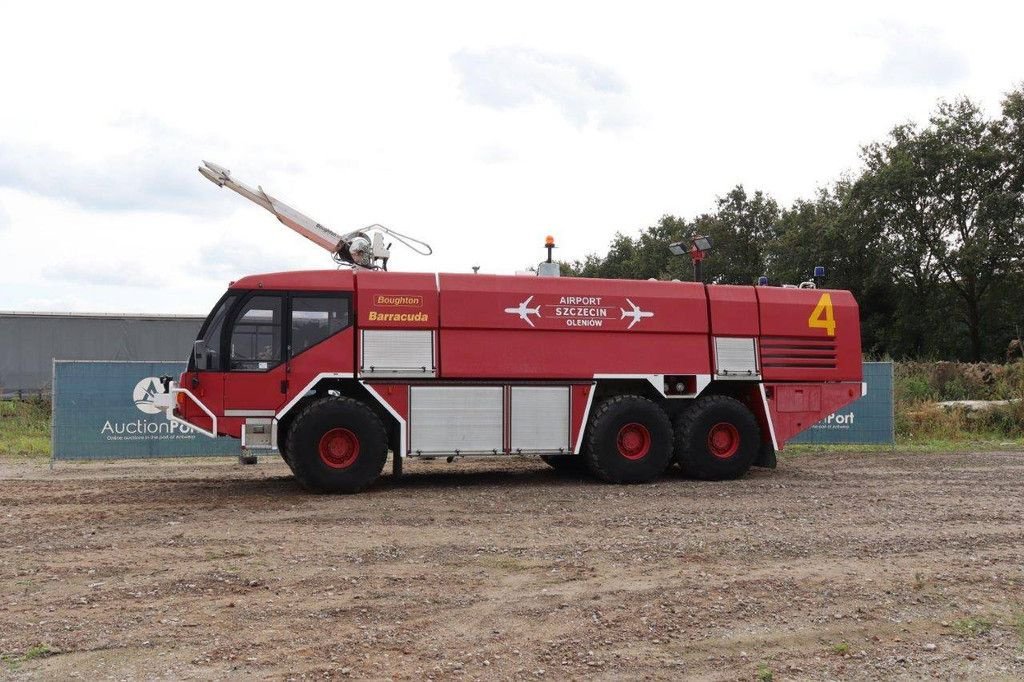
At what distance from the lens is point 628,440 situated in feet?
43.1

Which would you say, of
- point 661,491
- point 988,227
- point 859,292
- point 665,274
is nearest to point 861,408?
point 661,491

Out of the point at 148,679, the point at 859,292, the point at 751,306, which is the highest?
the point at 859,292

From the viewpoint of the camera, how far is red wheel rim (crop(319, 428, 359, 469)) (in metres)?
12.0

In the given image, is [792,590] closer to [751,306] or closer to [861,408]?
[751,306]

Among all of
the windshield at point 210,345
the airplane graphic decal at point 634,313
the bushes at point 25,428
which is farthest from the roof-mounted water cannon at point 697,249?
the bushes at point 25,428

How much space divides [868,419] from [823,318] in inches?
223

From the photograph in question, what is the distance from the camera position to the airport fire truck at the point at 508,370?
39.3ft

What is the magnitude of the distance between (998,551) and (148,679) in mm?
7237

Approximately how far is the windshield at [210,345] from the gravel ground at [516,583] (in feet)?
5.50

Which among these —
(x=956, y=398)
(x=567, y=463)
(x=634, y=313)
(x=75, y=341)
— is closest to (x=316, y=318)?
(x=634, y=313)

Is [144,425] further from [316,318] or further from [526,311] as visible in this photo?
[526,311]

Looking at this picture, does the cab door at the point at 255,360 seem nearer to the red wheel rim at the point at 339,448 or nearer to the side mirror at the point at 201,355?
the side mirror at the point at 201,355

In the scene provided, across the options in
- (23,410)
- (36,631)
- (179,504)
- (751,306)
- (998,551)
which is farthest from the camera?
(23,410)

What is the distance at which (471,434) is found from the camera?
41.0 feet
